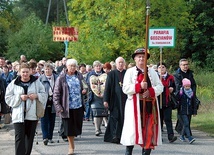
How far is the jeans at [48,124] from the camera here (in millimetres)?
11703

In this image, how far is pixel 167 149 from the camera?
10977 millimetres

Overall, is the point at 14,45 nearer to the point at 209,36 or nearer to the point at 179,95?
the point at 209,36

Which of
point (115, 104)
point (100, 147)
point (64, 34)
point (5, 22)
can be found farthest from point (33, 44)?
point (115, 104)

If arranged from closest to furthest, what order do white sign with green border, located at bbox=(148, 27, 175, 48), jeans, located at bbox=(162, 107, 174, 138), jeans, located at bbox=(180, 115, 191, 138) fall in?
jeans, located at bbox=(180, 115, 191, 138) < jeans, located at bbox=(162, 107, 174, 138) < white sign with green border, located at bbox=(148, 27, 175, 48)

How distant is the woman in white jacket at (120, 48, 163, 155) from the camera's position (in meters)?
8.27

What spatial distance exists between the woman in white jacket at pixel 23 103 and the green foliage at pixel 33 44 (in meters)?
34.0

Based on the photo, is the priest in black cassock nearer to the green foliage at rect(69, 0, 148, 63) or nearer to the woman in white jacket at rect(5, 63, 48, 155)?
the woman in white jacket at rect(5, 63, 48, 155)

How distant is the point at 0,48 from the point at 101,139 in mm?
39025

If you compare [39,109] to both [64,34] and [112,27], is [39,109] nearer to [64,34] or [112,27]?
[64,34]

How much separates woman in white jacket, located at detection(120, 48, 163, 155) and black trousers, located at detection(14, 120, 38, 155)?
68.6 inches

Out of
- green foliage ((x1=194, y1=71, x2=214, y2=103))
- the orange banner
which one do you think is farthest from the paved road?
green foliage ((x1=194, y1=71, x2=214, y2=103))

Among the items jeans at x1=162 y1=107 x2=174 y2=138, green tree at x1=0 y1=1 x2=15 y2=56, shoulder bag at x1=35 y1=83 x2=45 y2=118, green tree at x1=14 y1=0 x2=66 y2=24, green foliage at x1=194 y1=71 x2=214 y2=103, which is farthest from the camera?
green tree at x1=14 y1=0 x2=66 y2=24

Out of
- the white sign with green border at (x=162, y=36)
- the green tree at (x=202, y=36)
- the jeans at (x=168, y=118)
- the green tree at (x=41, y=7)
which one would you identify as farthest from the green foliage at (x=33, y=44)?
the green tree at (x=41, y=7)

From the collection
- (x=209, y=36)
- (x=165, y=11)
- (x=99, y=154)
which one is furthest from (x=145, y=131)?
(x=209, y=36)
